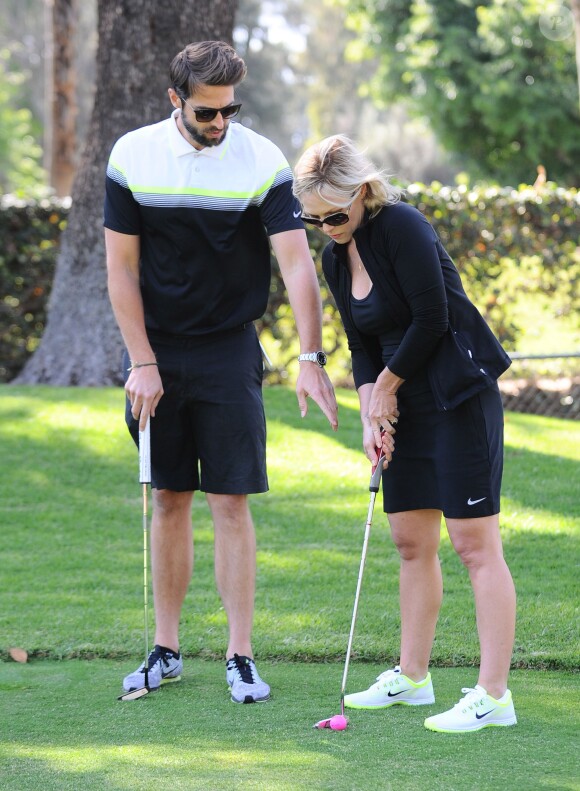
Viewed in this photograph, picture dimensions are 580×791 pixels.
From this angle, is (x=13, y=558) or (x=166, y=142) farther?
(x=13, y=558)

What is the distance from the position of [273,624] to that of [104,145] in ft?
18.5

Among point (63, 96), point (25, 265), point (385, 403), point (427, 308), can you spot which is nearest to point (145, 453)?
point (385, 403)

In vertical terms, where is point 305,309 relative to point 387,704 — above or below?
above

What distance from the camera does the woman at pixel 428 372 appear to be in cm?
349

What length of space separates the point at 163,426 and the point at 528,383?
7093 millimetres

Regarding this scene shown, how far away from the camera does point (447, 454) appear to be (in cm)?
357

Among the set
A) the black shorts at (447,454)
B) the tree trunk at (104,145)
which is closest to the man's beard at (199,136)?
the black shorts at (447,454)

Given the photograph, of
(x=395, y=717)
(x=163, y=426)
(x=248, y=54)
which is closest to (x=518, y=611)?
(x=395, y=717)

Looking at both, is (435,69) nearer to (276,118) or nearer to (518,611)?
(518,611)

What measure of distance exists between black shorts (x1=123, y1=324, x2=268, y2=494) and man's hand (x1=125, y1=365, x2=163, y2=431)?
0.24 feet

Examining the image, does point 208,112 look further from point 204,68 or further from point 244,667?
point 244,667


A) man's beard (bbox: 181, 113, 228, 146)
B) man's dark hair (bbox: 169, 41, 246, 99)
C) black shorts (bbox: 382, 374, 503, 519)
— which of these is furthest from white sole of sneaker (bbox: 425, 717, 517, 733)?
man's dark hair (bbox: 169, 41, 246, 99)

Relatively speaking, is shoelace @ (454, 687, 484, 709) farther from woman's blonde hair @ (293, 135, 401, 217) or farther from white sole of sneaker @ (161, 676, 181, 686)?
woman's blonde hair @ (293, 135, 401, 217)

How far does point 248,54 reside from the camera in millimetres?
49812
